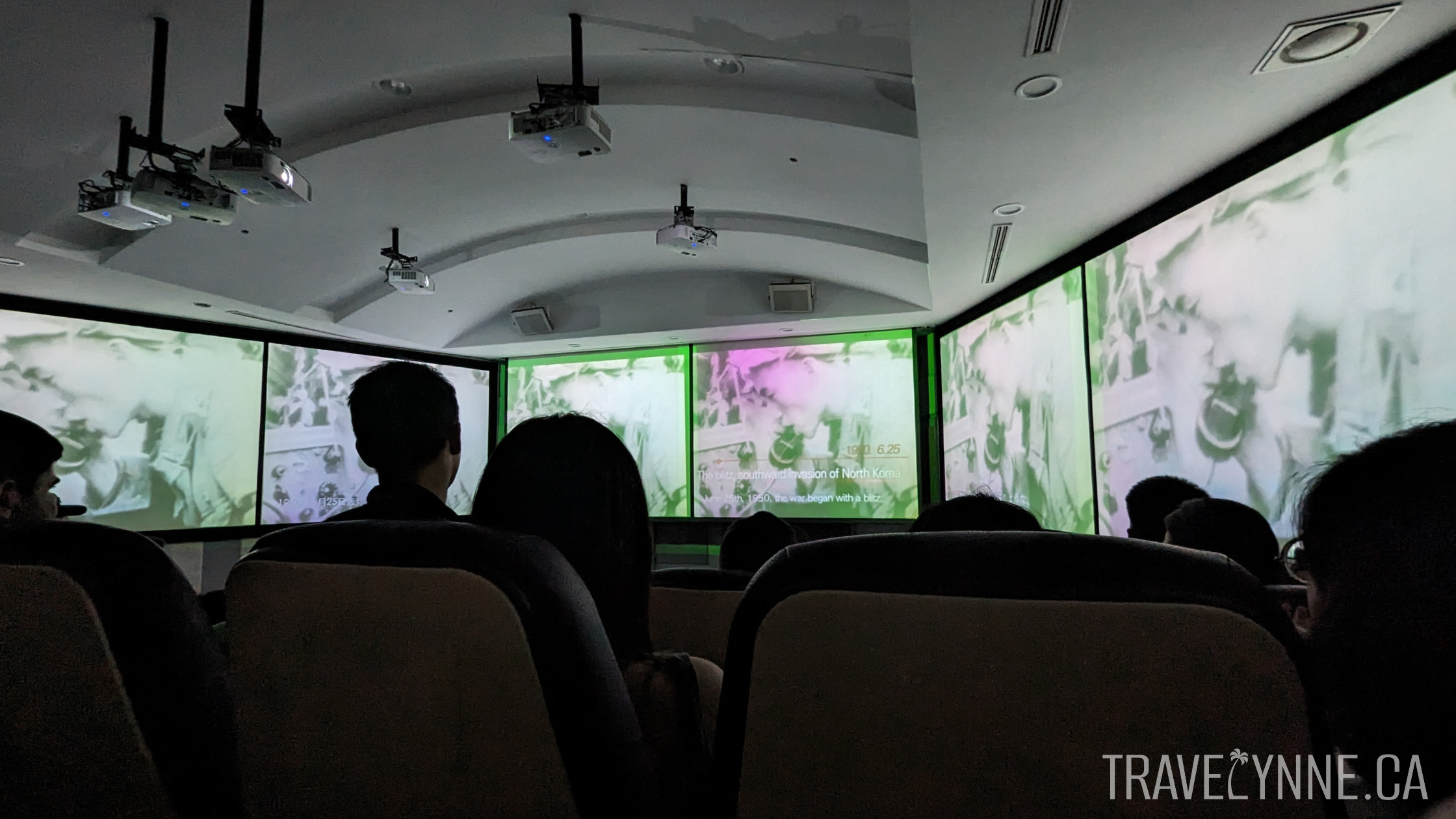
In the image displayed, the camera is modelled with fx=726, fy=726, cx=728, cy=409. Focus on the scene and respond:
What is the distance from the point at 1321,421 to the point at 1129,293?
1.53 m

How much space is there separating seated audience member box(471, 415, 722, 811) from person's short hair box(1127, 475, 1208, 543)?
98.9 inches

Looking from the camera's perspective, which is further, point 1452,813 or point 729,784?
point 729,784

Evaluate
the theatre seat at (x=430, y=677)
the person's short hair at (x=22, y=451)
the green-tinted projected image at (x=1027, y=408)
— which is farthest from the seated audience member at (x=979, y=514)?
the green-tinted projected image at (x=1027, y=408)

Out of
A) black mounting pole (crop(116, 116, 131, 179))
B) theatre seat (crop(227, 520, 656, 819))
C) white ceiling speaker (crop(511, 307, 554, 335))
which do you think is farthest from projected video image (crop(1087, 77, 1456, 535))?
white ceiling speaker (crop(511, 307, 554, 335))

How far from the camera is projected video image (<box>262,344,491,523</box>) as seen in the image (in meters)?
7.21

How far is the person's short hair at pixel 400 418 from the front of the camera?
1465mm

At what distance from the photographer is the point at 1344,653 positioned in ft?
2.05

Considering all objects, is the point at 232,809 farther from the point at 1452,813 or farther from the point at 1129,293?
the point at 1129,293

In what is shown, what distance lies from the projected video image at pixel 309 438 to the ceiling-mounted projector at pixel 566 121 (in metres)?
4.42

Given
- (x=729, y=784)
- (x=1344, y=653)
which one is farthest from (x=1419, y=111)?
(x=729, y=784)

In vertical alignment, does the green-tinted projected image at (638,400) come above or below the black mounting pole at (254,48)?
below

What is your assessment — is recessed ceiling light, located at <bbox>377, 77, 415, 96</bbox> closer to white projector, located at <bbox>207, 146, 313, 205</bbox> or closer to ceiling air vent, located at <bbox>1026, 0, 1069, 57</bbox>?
white projector, located at <bbox>207, 146, 313, 205</bbox>

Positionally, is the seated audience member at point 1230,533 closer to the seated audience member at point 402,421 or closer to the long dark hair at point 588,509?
the long dark hair at point 588,509

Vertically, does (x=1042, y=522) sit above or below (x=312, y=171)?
below
